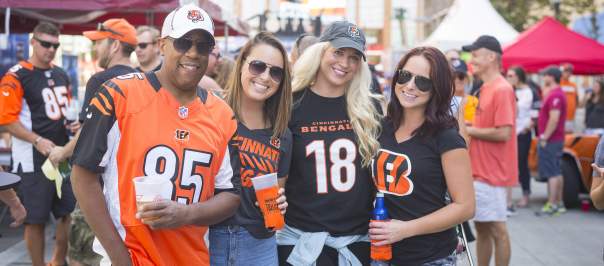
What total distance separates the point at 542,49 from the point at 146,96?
12.7 m

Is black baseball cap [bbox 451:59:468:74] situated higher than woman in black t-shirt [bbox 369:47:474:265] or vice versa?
black baseball cap [bbox 451:59:468:74]

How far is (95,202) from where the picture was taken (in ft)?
8.54

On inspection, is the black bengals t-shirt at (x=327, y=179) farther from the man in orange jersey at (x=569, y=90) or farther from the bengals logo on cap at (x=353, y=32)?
the man in orange jersey at (x=569, y=90)

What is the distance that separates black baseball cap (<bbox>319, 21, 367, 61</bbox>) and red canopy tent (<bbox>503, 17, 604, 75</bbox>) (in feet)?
35.1

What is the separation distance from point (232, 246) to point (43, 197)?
350 cm

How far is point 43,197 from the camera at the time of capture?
6.27 metres

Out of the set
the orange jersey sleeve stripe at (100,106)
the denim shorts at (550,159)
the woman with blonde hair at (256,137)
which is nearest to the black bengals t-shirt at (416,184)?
the woman with blonde hair at (256,137)

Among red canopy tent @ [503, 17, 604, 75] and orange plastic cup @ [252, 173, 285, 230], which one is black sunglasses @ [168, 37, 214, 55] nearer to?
orange plastic cup @ [252, 173, 285, 230]

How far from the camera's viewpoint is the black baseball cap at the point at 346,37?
12.3 feet

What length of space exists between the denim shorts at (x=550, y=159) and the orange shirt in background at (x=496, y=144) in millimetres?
4311

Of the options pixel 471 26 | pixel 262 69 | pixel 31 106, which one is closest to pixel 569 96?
pixel 471 26

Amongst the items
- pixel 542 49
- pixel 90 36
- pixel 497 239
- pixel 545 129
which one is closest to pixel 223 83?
pixel 90 36

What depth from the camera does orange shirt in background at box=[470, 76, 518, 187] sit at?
609cm

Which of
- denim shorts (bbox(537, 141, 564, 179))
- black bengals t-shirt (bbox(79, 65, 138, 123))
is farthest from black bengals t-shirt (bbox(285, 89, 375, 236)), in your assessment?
denim shorts (bbox(537, 141, 564, 179))
